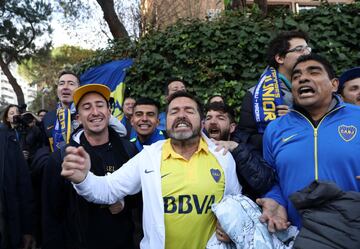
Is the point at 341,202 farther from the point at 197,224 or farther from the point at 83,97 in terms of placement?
the point at 83,97

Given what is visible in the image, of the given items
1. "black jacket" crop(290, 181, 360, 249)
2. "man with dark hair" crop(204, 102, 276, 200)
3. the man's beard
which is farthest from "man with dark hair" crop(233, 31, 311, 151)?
"black jacket" crop(290, 181, 360, 249)

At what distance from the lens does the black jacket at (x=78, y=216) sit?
297 cm

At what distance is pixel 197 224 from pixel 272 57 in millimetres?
1744

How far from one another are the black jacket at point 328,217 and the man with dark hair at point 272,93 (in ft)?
3.17

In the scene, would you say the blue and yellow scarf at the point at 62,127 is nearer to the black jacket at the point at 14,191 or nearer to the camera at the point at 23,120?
the camera at the point at 23,120

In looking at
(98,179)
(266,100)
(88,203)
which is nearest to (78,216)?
(88,203)

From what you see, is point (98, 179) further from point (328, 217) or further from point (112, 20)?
point (112, 20)

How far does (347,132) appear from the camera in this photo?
8.25 ft

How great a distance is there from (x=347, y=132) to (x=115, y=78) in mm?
5484

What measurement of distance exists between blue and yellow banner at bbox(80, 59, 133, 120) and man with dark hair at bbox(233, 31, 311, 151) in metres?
3.94

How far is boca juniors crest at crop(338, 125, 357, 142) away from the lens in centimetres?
250

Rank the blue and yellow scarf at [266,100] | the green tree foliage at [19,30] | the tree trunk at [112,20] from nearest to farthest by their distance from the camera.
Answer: the blue and yellow scarf at [266,100], the tree trunk at [112,20], the green tree foliage at [19,30]

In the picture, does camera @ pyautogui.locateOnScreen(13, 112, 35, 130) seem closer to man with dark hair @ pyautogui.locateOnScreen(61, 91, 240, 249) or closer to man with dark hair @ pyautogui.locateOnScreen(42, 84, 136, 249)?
man with dark hair @ pyautogui.locateOnScreen(42, 84, 136, 249)

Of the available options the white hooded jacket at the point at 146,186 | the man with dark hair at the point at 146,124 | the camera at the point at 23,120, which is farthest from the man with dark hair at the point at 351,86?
the camera at the point at 23,120
